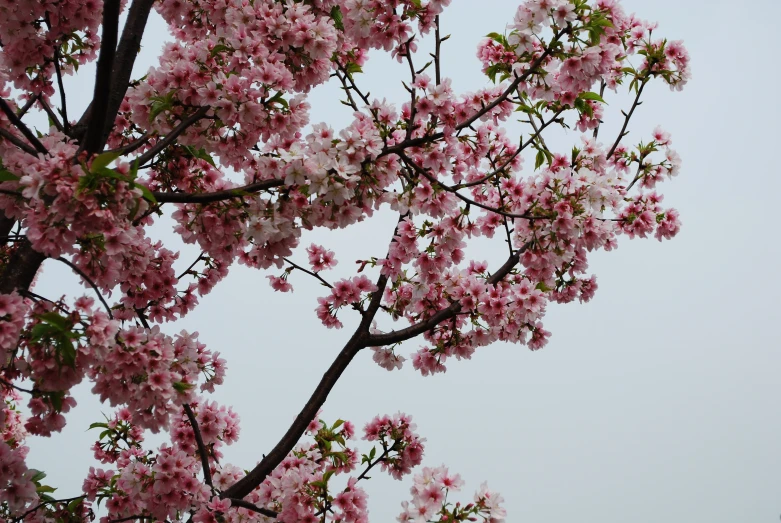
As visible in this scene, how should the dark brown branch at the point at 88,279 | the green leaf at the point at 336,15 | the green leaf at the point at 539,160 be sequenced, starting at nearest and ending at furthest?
1. the dark brown branch at the point at 88,279
2. the green leaf at the point at 336,15
3. the green leaf at the point at 539,160

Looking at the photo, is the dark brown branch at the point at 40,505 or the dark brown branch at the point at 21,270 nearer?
the dark brown branch at the point at 21,270

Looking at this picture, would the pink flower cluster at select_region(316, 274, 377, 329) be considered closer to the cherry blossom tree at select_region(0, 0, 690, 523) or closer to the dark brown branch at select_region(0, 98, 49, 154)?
the cherry blossom tree at select_region(0, 0, 690, 523)

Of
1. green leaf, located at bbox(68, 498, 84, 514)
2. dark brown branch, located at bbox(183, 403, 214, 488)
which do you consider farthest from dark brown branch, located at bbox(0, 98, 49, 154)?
green leaf, located at bbox(68, 498, 84, 514)

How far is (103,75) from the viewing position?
341 centimetres

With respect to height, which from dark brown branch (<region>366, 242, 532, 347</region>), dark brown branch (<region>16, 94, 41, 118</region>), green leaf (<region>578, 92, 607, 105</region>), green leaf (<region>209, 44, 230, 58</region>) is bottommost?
dark brown branch (<region>16, 94, 41, 118</region>)

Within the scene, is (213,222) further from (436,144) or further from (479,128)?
(479,128)

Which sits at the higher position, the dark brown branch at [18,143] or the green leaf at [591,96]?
the green leaf at [591,96]

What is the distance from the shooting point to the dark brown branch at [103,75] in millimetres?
3297

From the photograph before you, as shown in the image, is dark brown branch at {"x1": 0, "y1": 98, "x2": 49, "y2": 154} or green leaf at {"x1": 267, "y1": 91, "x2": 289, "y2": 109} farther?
green leaf at {"x1": 267, "y1": 91, "x2": 289, "y2": 109}

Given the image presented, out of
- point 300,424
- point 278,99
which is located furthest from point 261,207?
point 300,424

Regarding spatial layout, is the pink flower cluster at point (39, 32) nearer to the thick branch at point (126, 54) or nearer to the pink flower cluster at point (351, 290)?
the thick branch at point (126, 54)

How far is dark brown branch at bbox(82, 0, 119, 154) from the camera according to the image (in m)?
3.30

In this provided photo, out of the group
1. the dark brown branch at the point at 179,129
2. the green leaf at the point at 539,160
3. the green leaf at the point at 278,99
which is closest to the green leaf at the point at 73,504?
the dark brown branch at the point at 179,129

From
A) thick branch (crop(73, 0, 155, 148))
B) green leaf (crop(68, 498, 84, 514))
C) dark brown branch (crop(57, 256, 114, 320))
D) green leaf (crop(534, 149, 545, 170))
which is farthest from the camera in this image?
green leaf (crop(534, 149, 545, 170))
